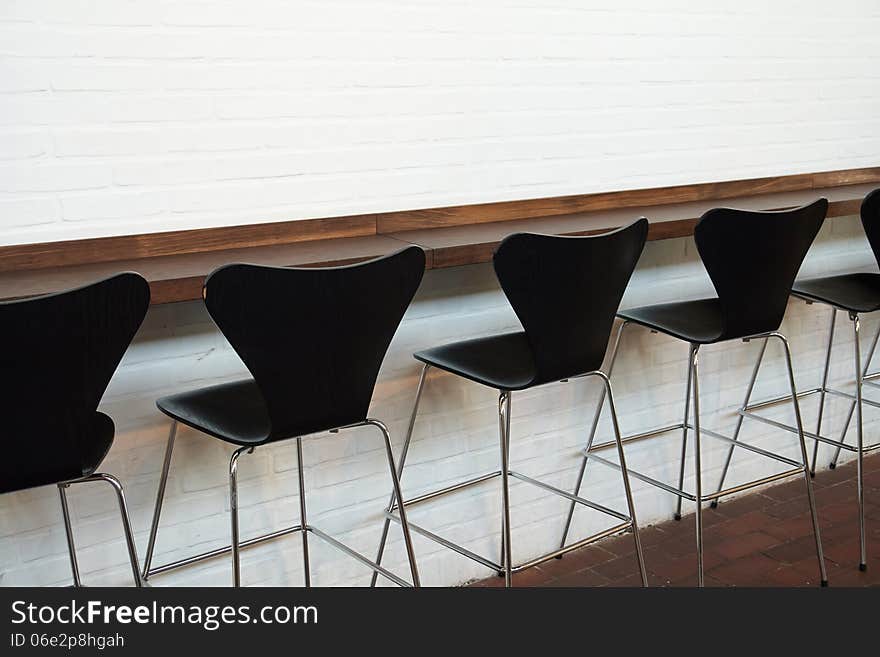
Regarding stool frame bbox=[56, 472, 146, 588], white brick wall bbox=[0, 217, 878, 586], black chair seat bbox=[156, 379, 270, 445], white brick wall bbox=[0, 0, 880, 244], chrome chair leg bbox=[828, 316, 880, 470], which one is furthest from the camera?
chrome chair leg bbox=[828, 316, 880, 470]

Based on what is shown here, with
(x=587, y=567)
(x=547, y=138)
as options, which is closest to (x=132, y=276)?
(x=547, y=138)

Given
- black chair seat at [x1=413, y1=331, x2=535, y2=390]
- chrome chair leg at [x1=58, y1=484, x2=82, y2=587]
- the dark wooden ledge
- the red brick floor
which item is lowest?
the red brick floor

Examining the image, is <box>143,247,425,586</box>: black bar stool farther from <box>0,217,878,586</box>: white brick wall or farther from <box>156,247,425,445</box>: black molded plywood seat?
<box>0,217,878,586</box>: white brick wall

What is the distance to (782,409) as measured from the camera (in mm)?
4129

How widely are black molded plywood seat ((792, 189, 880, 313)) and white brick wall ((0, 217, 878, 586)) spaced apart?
0.37 meters

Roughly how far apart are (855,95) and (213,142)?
2.69m

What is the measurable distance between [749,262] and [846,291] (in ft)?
2.68

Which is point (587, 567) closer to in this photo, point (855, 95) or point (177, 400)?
point (177, 400)

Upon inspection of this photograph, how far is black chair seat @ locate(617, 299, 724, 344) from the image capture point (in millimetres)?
3002

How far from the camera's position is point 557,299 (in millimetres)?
2516

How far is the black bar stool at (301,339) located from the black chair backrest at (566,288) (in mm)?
277

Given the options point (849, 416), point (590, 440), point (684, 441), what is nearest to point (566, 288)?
point (590, 440)

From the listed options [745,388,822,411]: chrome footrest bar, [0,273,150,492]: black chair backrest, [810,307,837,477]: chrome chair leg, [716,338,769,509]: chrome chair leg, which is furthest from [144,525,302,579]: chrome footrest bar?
[810,307,837,477]: chrome chair leg

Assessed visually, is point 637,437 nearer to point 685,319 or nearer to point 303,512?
point 685,319
